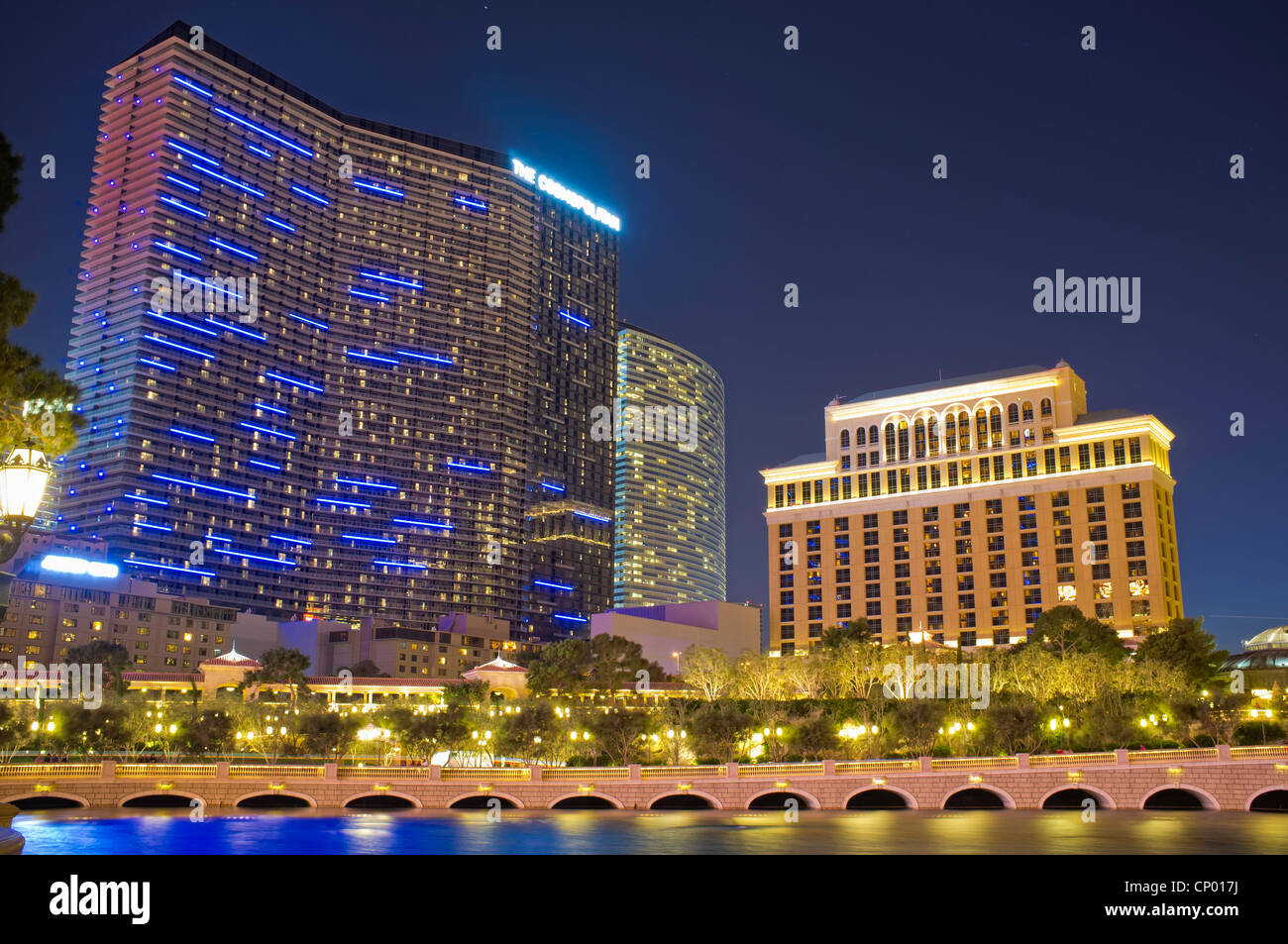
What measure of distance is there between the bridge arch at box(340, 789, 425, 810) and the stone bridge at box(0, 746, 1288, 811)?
10 cm

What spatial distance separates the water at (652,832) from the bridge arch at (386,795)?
1899 millimetres

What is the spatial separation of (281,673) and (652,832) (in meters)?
93.6

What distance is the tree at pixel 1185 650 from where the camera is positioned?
10444cm

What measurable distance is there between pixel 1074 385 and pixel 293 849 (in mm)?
149080

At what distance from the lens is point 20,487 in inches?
486

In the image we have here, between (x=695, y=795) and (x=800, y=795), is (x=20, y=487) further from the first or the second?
(x=695, y=795)

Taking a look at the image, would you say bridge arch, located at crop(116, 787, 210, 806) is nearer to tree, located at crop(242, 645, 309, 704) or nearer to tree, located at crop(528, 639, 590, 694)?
tree, located at crop(528, 639, 590, 694)

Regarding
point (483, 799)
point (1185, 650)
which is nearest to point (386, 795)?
point (483, 799)

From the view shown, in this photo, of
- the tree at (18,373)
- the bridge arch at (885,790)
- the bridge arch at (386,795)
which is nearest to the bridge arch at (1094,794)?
the bridge arch at (885,790)

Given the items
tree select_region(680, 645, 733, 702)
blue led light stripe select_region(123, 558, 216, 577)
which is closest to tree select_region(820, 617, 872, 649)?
tree select_region(680, 645, 733, 702)
